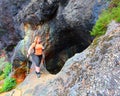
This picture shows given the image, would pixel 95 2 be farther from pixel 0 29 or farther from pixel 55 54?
pixel 0 29

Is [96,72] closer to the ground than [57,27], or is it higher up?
higher up

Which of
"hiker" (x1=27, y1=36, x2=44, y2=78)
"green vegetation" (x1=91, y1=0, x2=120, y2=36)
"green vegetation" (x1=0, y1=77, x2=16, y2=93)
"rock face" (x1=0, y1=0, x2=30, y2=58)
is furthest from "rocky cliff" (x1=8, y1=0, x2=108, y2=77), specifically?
"green vegetation" (x1=91, y1=0, x2=120, y2=36)

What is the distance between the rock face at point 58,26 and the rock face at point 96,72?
156 inches

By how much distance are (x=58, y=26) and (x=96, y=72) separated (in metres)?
8.23

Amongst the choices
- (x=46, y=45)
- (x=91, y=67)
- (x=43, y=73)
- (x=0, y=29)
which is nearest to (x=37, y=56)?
(x=43, y=73)

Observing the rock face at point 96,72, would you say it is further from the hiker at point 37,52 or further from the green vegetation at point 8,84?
the green vegetation at point 8,84

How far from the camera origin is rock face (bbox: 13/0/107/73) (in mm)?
13730

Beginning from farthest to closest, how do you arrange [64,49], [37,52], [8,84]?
[64,49] → [8,84] → [37,52]

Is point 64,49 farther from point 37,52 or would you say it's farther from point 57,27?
point 37,52

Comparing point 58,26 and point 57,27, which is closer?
point 58,26

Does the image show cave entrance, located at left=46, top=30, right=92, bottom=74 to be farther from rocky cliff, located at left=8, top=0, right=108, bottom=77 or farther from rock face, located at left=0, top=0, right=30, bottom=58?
rock face, located at left=0, top=0, right=30, bottom=58

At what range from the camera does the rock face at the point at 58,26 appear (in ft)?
45.0

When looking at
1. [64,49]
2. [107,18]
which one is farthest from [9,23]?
[107,18]

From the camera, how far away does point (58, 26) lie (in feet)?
A: 53.2
